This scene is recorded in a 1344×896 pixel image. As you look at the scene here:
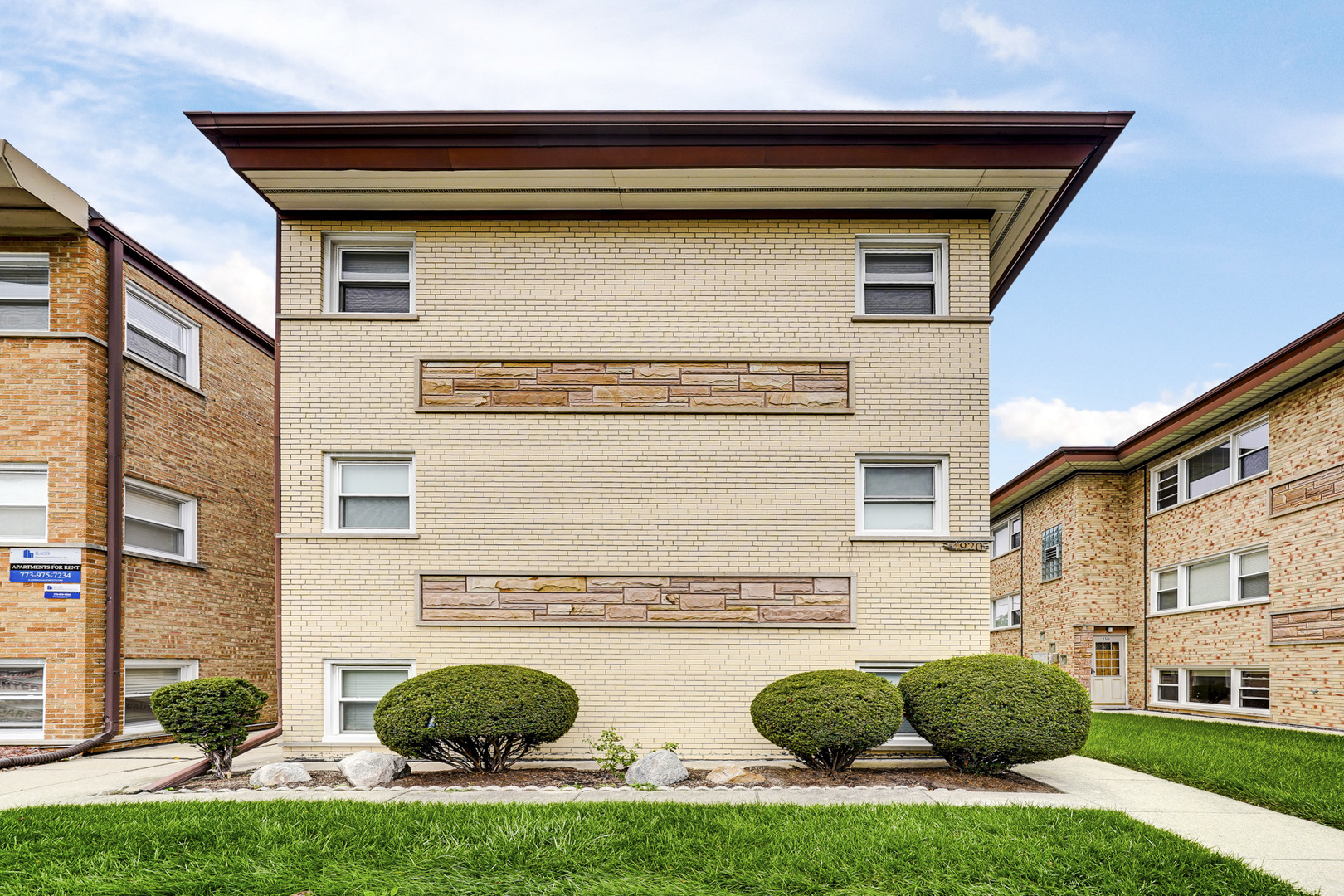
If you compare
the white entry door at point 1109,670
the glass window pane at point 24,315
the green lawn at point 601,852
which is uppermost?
the glass window pane at point 24,315

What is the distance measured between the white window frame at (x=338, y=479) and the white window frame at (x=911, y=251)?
19.7ft

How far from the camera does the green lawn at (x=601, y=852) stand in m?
5.35

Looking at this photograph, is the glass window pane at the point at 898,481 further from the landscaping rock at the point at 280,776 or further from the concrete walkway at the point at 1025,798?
the landscaping rock at the point at 280,776

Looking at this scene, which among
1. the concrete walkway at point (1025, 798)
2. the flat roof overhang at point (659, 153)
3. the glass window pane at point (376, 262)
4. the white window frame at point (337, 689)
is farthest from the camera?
the glass window pane at point (376, 262)

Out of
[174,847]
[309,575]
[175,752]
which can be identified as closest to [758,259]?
[309,575]

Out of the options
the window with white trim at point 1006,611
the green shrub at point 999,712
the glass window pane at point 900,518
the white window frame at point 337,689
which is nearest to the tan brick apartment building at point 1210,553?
the window with white trim at point 1006,611

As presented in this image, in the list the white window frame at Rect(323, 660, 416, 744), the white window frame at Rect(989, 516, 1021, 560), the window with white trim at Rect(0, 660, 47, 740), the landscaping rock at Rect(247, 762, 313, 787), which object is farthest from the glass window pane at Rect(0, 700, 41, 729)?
the white window frame at Rect(989, 516, 1021, 560)

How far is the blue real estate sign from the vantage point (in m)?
11.7

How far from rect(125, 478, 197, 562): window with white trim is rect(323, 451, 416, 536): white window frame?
4138mm

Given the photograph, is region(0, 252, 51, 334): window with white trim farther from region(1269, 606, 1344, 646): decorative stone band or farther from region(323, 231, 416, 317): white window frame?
region(1269, 606, 1344, 646): decorative stone band

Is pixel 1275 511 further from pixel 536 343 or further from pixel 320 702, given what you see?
pixel 320 702

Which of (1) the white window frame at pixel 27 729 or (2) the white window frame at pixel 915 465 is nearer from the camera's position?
(2) the white window frame at pixel 915 465

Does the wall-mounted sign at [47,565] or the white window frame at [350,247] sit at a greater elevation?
the white window frame at [350,247]

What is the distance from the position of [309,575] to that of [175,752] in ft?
11.9
